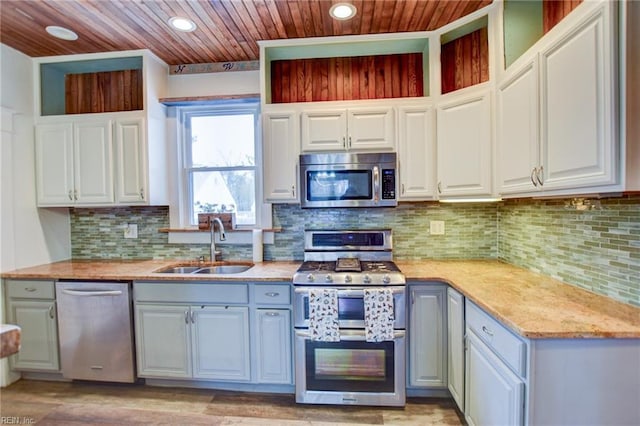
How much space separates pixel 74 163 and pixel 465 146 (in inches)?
122

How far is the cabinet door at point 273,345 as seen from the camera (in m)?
2.20

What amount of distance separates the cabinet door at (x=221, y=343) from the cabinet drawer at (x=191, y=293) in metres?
0.07

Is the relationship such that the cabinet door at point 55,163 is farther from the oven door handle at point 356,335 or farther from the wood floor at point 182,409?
the oven door handle at point 356,335

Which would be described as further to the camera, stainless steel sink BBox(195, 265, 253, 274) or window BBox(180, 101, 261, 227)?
window BBox(180, 101, 261, 227)

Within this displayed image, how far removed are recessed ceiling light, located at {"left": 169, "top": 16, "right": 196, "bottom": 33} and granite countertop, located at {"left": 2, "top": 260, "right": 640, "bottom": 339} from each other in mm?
1752

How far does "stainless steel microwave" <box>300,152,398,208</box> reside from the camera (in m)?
2.37

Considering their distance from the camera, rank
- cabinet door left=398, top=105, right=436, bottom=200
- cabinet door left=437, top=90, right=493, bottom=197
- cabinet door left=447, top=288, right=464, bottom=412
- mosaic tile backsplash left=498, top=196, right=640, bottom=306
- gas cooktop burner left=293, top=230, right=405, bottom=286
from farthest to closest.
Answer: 1. gas cooktop burner left=293, top=230, right=405, bottom=286
2. cabinet door left=398, top=105, right=436, bottom=200
3. cabinet door left=437, top=90, right=493, bottom=197
4. cabinet door left=447, top=288, right=464, bottom=412
5. mosaic tile backsplash left=498, top=196, right=640, bottom=306

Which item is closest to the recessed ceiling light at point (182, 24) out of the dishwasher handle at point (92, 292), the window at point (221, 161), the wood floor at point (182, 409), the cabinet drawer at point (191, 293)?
the window at point (221, 161)

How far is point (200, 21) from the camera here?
2.15 m

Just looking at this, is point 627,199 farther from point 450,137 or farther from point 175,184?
point 175,184

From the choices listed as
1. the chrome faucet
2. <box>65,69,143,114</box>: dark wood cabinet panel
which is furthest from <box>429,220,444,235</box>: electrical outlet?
<box>65,69,143,114</box>: dark wood cabinet panel

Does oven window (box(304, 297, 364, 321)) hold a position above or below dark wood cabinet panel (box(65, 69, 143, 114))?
below

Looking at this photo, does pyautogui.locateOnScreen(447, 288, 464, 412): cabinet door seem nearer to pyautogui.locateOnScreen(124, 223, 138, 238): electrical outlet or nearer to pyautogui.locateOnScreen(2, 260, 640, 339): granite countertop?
pyautogui.locateOnScreen(2, 260, 640, 339): granite countertop

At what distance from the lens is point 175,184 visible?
2875mm
